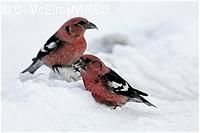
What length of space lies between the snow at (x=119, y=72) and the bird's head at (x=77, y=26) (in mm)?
247

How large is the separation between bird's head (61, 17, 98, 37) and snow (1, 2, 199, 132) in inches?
9.7

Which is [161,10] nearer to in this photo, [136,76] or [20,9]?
[20,9]

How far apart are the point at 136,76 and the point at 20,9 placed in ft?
4.91

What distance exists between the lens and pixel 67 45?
5.03 meters

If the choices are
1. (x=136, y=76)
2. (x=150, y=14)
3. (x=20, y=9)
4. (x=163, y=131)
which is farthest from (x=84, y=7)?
(x=163, y=131)

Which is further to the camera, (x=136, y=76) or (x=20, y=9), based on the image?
(x=20, y=9)

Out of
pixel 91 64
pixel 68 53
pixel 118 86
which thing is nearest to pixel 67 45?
pixel 68 53

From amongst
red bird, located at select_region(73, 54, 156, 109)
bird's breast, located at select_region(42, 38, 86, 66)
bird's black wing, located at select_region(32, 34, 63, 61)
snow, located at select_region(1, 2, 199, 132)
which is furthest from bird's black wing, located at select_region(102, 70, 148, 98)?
bird's black wing, located at select_region(32, 34, 63, 61)

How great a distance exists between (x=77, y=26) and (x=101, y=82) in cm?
41

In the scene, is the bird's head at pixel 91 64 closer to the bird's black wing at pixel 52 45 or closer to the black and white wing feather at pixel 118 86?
the black and white wing feather at pixel 118 86

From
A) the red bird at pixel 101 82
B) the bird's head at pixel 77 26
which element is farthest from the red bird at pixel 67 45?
the red bird at pixel 101 82

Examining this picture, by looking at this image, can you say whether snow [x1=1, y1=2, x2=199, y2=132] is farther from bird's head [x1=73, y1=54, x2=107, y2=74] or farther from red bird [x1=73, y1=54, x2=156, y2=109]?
bird's head [x1=73, y1=54, x2=107, y2=74]

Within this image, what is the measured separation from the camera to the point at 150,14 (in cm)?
846

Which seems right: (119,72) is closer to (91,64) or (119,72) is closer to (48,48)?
(48,48)
